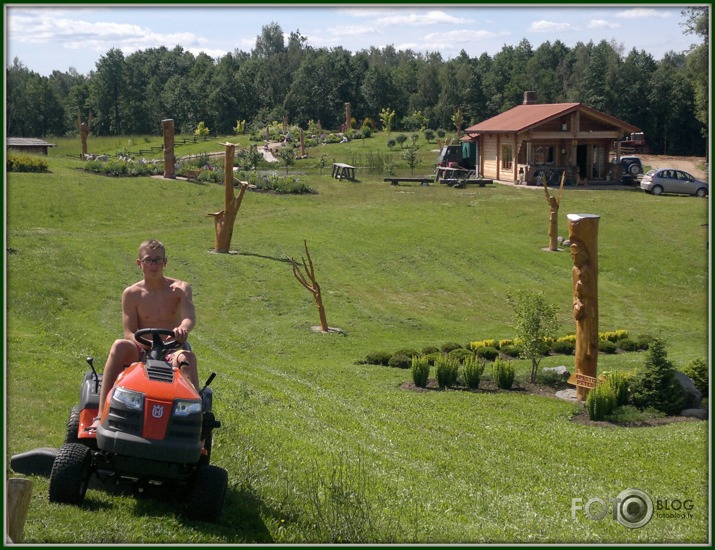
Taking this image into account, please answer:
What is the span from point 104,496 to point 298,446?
272cm

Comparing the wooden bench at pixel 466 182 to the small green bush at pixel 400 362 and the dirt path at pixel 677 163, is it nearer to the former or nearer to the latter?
the dirt path at pixel 677 163

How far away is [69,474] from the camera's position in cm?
692

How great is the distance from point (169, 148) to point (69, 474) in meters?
33.0

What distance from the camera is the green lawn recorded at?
25.0 feet

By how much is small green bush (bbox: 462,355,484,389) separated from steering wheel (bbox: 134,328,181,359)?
31.5 feet

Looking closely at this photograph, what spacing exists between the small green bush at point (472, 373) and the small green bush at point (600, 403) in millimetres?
2542

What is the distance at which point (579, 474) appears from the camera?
9.91m

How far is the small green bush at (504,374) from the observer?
16203 mm

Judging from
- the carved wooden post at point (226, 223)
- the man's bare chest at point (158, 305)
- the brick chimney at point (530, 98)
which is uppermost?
the brick chimney at point (530, 98)

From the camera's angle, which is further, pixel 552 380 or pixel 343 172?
pixel 343 172

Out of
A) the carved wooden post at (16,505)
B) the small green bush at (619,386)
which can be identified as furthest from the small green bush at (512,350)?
the carved wooden post at (16,505)

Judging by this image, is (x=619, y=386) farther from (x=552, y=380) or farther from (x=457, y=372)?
(x=457, y=372)

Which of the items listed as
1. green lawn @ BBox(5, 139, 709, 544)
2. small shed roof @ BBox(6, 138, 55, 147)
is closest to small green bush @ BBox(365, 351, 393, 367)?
green lawn @ BBox(5, 139, 709, 544)

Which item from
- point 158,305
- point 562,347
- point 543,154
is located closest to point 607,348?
point 562,347
